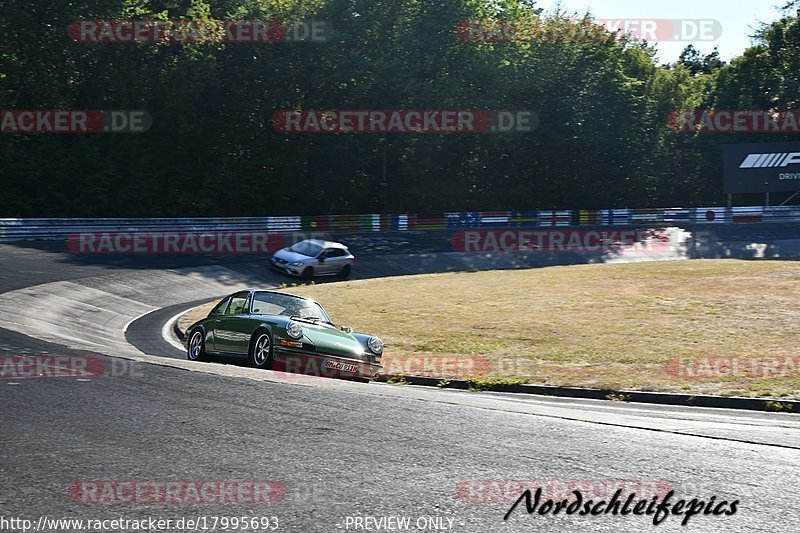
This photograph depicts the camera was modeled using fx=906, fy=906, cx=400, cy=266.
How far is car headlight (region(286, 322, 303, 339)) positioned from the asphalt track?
5.83ft

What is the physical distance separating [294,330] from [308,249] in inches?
818

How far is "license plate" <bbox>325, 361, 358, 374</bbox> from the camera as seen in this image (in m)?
13.5

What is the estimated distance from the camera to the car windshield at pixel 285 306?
14.4 metres

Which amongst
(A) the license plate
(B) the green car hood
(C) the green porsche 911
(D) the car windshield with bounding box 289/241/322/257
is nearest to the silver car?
(D) the car windshield with bounding box 289/241/322/257

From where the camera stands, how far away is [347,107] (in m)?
54.9

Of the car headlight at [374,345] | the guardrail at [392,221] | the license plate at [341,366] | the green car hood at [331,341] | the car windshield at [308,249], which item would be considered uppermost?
the guardrail at [392,221]

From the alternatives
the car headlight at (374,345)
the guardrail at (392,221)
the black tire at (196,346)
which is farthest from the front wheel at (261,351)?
the guardrail at (392,221)

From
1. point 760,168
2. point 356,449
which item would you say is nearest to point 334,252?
point 356,449

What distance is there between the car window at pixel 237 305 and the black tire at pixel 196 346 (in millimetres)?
811

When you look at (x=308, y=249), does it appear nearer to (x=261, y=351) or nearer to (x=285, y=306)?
(x=285, y=306)

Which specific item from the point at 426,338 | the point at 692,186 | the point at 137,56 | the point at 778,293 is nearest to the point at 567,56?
the point at 692,186

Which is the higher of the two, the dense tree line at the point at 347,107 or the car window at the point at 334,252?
the dense tree line at the point at 347,107

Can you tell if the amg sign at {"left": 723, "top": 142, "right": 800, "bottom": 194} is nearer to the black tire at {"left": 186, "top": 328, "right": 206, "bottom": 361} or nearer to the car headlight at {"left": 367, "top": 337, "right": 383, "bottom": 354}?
the car headlight at {"left": 367, "top": 337, "right": 383, "bottom": 354}

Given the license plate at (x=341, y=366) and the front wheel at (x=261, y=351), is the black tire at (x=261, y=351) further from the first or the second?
the license plate at (x=341, y=366)
